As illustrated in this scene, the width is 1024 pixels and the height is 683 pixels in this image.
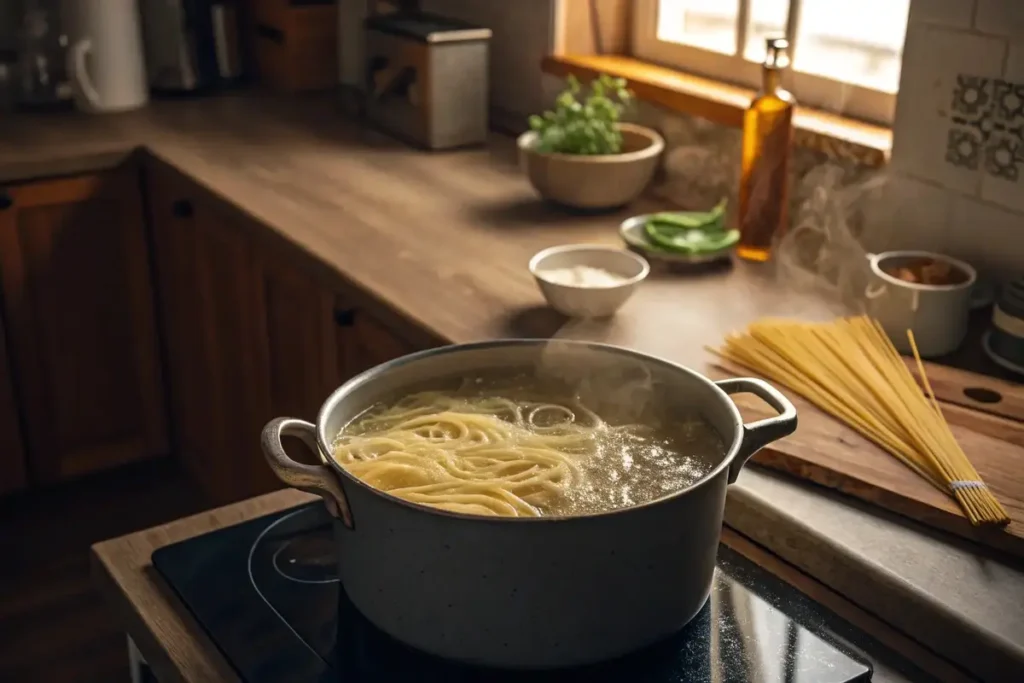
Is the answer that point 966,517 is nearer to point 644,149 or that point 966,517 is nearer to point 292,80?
point 644,149

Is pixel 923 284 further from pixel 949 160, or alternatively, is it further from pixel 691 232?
pixel 691 232

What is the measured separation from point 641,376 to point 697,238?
2.45ft

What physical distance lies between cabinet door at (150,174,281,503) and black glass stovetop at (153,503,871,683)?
3.35 feet

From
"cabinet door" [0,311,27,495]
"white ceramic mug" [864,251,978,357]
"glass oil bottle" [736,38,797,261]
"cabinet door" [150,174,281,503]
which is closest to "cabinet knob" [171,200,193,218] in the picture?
"cabinet door" [150,174,281,503]

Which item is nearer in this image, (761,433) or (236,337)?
(761,433)

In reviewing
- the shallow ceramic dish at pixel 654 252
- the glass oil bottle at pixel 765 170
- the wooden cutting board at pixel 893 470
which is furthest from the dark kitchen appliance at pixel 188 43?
the wooden cutting board at pixel 893 470

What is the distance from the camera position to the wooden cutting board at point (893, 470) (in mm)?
964

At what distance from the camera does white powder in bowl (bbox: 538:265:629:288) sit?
143cm

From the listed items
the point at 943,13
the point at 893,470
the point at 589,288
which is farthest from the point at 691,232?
the point at 893,470

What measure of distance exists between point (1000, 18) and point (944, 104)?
0.13 m

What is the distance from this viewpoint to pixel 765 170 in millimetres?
1631

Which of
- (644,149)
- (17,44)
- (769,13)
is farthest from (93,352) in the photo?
(769,13)

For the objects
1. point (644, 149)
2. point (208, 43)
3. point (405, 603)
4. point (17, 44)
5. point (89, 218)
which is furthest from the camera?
point (208, 43)

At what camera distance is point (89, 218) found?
2.36 meters
